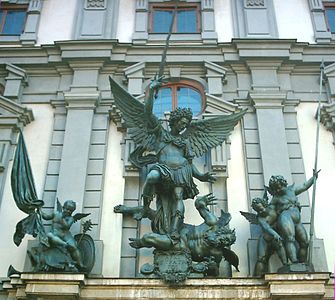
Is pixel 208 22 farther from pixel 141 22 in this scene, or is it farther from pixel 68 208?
pixel 68 208

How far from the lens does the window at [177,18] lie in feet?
49.2

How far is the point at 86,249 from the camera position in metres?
10.6

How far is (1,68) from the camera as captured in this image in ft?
45.7

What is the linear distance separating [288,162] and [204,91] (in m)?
2.90

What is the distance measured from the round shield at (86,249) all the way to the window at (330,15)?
8.98 metres

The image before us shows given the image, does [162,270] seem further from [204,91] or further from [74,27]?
[74,27]

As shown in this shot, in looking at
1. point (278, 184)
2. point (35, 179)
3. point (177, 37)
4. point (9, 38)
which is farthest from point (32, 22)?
point (278, 184)

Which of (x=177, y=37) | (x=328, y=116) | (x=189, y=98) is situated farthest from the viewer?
(x=177, y=37)

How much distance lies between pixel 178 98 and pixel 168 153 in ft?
9.20

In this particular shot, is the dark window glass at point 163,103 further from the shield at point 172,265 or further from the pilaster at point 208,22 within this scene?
the shield at point 172,265

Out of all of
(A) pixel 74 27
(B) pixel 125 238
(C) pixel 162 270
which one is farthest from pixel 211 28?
(C) pixel 162 270

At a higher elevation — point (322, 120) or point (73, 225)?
point (322, 120)

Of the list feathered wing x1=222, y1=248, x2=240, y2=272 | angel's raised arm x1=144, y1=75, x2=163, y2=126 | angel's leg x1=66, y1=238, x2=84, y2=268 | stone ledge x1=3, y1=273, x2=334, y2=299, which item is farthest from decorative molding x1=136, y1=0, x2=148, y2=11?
stone ledge x1=3, y1=273, x2=334, y2=299

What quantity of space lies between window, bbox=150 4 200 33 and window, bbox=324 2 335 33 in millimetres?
3692
